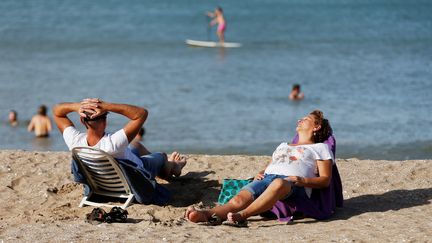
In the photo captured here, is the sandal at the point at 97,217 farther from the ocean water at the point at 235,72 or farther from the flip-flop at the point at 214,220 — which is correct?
the ocean water at the point at 235,72

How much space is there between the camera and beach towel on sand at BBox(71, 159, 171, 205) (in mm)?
7512

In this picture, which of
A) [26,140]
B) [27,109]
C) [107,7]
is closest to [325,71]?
[27,109]

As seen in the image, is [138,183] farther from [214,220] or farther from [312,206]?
[312,206]

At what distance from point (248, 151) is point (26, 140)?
4.09m

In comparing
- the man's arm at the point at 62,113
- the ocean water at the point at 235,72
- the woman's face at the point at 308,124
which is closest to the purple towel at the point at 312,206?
the woman's face at the point at 308,124

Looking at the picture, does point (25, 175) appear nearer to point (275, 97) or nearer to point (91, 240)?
point (91, 240)

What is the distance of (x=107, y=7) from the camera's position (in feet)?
141

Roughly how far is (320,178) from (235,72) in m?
15.3

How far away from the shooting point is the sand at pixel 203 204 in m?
6.55

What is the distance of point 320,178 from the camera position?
7062mm

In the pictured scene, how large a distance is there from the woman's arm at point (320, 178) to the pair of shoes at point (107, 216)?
1351 mm

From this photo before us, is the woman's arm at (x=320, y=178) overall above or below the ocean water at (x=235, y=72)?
above

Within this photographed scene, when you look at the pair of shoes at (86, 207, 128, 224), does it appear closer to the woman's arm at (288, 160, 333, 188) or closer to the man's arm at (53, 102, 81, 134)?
the man's arm at (53, 102, 81, 134)

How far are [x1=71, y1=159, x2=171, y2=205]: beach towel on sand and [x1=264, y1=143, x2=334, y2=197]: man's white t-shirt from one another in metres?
1.09
